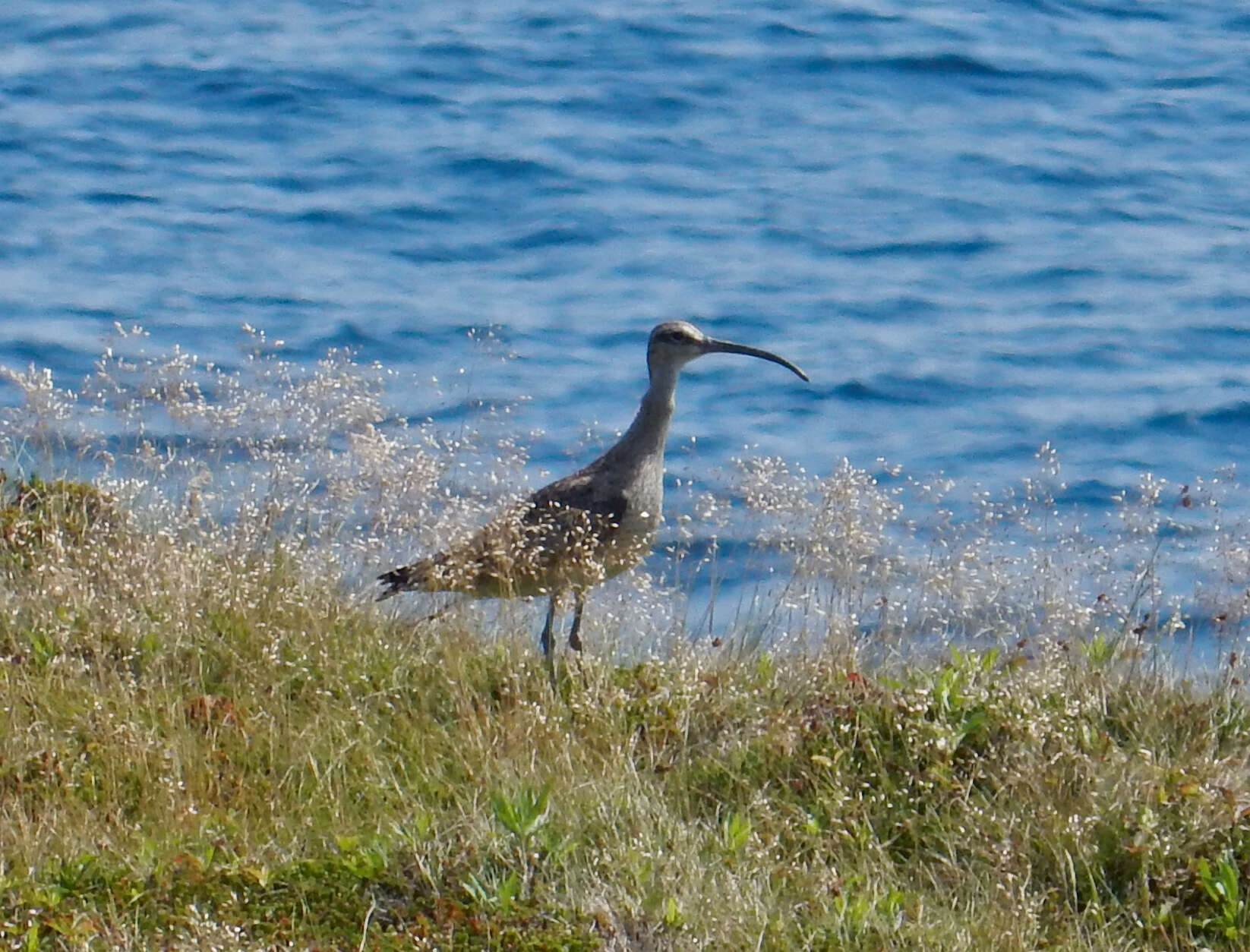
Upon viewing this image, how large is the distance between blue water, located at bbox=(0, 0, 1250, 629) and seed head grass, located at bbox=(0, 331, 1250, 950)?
554 cm

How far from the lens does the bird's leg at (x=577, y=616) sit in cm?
752

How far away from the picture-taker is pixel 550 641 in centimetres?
750

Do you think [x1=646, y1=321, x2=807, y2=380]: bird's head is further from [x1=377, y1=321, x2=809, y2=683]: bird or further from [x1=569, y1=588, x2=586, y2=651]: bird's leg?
[x1=569, y1=588, x2=586, y2=651]: bird's leg

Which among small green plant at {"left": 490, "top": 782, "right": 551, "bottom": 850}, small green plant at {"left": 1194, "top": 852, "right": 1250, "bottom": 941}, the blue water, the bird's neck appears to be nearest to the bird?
the bird's neck

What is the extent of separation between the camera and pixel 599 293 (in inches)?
701

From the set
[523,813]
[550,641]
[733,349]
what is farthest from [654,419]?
[523,813]

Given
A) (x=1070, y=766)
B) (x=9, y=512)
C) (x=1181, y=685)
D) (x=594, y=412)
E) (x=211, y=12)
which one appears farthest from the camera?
(x=211, y=12)

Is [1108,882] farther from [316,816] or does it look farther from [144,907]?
[144,907]

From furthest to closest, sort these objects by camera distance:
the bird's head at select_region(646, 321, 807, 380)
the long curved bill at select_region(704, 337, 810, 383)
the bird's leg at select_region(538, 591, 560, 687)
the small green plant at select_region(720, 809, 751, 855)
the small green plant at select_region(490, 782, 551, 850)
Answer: the bird's head at select_region(646, 321, 807, 380) → the long curved bill at select_region(704, 337, 810, 383) → the bird's leg at select_region(538, 591, 560, 687) → the small green plant at select_region(720, 809, 751, 855) → the small green plant at select_region(490, 782, 551, 850)

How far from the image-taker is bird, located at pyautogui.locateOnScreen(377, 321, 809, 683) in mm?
7207

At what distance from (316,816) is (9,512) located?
2703 mm

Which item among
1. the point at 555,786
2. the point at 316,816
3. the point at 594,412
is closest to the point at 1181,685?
the point at 555,786

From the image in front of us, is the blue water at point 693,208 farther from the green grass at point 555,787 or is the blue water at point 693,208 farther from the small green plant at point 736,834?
the small green plant at point 736,834

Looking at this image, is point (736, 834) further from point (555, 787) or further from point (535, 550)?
point (535, 550)
